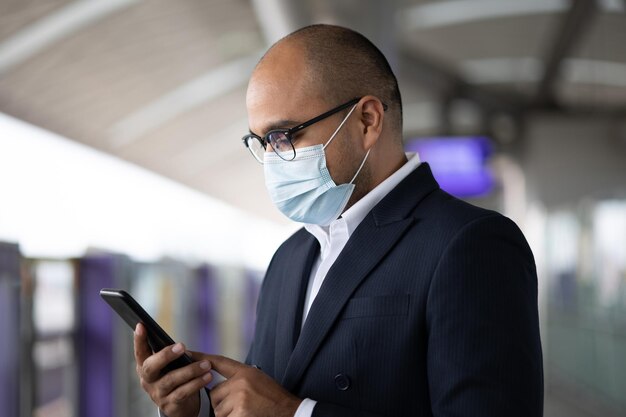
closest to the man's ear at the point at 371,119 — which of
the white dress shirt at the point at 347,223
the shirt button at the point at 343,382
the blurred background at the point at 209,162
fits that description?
the white dress shirt at the point at 347,223

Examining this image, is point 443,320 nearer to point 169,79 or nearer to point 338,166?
point 338,166

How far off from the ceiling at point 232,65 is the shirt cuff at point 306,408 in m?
4.25

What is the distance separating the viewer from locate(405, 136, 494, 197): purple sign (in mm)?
13578

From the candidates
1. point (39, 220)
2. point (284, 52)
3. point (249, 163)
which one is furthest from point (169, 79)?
point (284, 52)

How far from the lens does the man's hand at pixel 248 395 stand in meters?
1.70

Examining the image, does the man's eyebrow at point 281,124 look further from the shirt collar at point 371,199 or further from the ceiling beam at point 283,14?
the ceiling beam at point 283,14

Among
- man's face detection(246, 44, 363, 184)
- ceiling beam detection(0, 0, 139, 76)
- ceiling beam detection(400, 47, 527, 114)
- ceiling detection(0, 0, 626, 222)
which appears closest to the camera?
man's face detection(246, 44, 363, 184)

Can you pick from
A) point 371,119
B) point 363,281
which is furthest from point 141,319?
point 371,119

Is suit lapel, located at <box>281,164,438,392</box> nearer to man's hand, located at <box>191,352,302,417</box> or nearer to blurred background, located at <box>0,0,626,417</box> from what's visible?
man's hand, located at <box>191,352,302,417</box>

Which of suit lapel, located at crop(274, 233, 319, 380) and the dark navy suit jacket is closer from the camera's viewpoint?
the dark navy suit jacket

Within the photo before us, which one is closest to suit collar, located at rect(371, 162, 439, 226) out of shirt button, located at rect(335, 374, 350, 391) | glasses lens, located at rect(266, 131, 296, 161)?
glasses lens, located at rect(266, 131, 296, 161)

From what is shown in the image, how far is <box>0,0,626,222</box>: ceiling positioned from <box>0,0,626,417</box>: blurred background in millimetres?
35

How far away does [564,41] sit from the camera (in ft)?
38.8

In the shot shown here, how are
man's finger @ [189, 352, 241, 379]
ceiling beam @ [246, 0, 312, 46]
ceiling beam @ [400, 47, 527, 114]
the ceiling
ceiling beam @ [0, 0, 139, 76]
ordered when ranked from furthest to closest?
ceiling beam @ [400, 47, 527, 114] → the ceiling → ceiling beam @ [0, 0, 139, 76] → ceiling beam @ [246, 0, 312, 46] → man's finger @ [189, 352, 241, 379]
